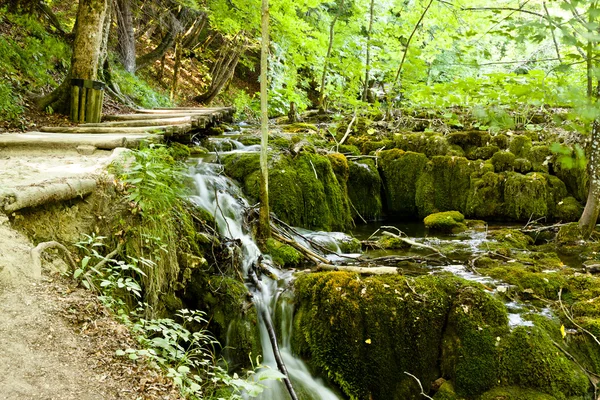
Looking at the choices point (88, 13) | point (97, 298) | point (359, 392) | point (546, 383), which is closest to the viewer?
point (97, 298)

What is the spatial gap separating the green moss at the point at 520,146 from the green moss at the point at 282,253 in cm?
723

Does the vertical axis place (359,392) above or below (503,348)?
below

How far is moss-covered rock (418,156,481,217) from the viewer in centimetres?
1001

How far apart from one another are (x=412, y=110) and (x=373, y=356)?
410 inches

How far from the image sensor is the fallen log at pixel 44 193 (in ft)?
8.98

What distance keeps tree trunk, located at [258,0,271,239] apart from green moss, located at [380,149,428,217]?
5.53 meters

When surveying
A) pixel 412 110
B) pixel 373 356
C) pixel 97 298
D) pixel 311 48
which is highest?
pixel 311 48

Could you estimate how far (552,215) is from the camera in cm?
927

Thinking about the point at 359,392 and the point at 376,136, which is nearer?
the point at 359,392

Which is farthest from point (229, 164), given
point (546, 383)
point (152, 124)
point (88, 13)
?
point (546, 383)

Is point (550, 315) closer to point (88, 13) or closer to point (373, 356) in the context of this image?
point (373, 356)

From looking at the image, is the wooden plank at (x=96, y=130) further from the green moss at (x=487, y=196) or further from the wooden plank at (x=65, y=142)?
the green moss at (x=487, y=196)

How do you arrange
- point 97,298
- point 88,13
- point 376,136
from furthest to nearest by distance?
point 376,136 < point 88,13 < point 97,298

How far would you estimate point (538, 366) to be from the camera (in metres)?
3.71
